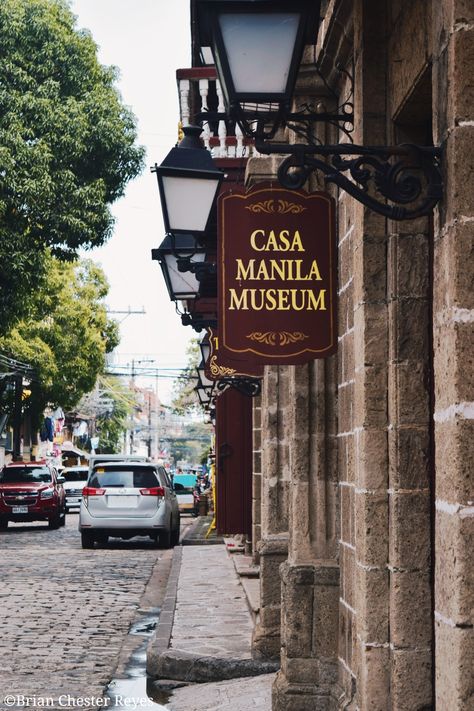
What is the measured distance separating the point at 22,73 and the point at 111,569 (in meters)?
12.7

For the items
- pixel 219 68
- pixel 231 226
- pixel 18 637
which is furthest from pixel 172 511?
pixel 219 68

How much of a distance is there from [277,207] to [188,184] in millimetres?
3549

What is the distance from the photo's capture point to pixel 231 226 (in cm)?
631

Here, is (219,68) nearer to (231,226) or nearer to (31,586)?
(231,226)

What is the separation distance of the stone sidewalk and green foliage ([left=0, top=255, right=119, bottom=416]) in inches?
1207

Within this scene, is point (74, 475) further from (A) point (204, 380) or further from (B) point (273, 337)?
(B) point (273, 337)

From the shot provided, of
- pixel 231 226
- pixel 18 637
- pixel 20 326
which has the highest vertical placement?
pixel 20 326

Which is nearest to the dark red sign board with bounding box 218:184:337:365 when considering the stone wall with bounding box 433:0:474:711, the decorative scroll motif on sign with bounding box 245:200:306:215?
the decorative scroll motif on sign with bounding box 245:200:306:215

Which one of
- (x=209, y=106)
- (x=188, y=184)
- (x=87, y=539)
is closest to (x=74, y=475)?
(x=87, y=539)

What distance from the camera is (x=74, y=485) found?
1642 inches

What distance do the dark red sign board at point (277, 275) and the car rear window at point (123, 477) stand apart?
16.4 metres

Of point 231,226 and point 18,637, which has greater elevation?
point 231,226

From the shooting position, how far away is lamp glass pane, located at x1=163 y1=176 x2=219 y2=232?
9773 mm

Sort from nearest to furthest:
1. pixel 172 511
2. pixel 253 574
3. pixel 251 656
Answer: pixel 251 656 → pixel 253 574 → pixel 172 511
